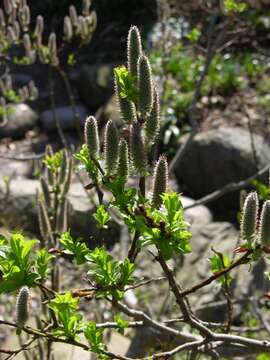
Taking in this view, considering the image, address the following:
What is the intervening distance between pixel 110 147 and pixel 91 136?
107 mm

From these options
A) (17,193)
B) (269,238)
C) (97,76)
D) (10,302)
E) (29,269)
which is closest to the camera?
(269,238)

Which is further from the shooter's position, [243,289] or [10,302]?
[10,302]

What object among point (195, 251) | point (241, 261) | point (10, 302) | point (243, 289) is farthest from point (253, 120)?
point (241, 261)

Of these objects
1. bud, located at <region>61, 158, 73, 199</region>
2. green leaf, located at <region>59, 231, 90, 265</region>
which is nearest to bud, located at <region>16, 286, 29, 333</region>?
green leaf, located at <region>59, 231, 90, 265</region>

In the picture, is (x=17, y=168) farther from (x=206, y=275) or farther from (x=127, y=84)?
(x=127, y=84)

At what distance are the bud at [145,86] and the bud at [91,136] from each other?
0.18 m

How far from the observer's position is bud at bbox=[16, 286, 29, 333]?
1.41 meters

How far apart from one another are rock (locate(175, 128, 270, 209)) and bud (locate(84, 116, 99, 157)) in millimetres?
5397

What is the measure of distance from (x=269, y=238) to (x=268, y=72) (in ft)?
26.9

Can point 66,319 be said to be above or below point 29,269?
below

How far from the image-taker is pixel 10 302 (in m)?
5.34

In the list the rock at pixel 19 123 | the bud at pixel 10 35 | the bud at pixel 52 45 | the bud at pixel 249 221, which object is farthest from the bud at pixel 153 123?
the rock at pixel 19 123

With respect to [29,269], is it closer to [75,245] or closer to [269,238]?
[75,245]

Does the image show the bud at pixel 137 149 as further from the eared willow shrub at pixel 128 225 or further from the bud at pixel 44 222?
the bud at pixel 44 222
